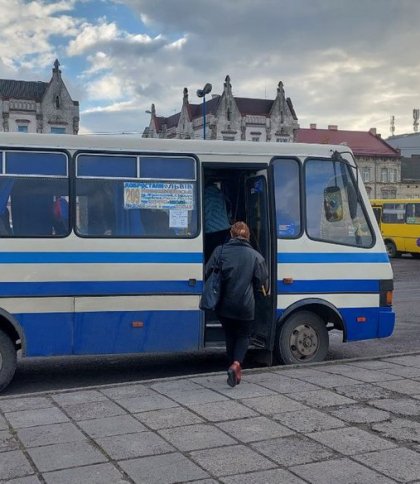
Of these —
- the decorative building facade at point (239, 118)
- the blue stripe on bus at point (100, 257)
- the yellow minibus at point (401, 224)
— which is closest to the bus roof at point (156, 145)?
the blue stripe on bus at point (100, 257)

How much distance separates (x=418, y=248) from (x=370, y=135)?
47423 mm

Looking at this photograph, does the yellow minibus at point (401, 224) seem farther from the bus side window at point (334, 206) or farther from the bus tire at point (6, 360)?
the bus tire at point (6, 360)

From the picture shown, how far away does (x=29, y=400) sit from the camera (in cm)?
655

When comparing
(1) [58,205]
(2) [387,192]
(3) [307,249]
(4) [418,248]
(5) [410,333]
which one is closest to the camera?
(1) [58,205]

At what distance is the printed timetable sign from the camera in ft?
26.2

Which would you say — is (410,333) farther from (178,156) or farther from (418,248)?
(418,248)

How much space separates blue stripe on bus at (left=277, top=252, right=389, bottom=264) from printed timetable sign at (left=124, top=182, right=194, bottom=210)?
4.47ft

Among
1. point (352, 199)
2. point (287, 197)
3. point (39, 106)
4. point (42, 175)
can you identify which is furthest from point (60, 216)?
point (39, 106)

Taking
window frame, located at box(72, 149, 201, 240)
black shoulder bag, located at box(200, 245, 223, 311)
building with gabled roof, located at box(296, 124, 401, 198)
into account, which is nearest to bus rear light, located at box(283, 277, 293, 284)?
window frame, located at box(72, 149, 201, 240)

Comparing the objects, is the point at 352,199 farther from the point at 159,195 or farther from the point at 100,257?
the point at 100,257

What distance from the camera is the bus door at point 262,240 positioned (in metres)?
8.28

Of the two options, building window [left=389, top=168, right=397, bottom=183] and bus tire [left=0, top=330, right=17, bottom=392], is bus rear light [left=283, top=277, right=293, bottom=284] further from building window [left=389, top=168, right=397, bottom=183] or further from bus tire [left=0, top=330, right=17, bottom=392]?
building window [left=389, top=168, right=397, bottom=183]

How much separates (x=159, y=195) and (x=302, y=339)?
2579 millimetres

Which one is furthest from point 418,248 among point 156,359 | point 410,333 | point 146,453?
point 146,453
